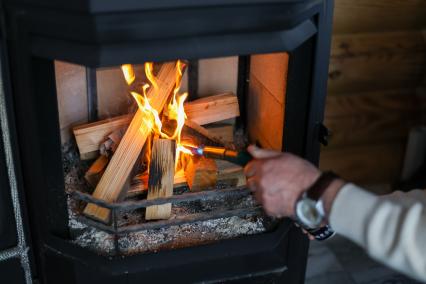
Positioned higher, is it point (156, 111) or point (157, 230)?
point (156, 111)

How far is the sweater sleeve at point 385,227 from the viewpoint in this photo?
3.04 ft

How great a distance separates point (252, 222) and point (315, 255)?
47cm

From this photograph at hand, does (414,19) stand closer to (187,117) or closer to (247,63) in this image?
(247,63)

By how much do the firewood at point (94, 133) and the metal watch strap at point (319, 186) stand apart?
576 mm

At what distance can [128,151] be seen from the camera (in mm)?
1355

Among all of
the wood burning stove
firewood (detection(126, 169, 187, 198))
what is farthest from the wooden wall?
firewood (detection(126, 169, 187, 198))

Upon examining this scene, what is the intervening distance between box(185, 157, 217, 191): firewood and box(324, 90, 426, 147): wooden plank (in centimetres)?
62

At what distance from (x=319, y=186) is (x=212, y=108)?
20.9 inches

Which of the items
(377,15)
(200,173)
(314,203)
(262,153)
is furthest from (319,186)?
(377,15)

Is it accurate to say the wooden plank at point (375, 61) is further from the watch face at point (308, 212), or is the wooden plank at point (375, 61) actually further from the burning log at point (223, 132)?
the watch face at point (308, 212)

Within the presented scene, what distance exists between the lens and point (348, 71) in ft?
6.02

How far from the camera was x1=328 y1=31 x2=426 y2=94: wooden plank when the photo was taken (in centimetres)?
179

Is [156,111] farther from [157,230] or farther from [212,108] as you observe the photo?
[157,230]

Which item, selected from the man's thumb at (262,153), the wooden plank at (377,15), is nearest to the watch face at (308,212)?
the man's thumb at (262,153)
